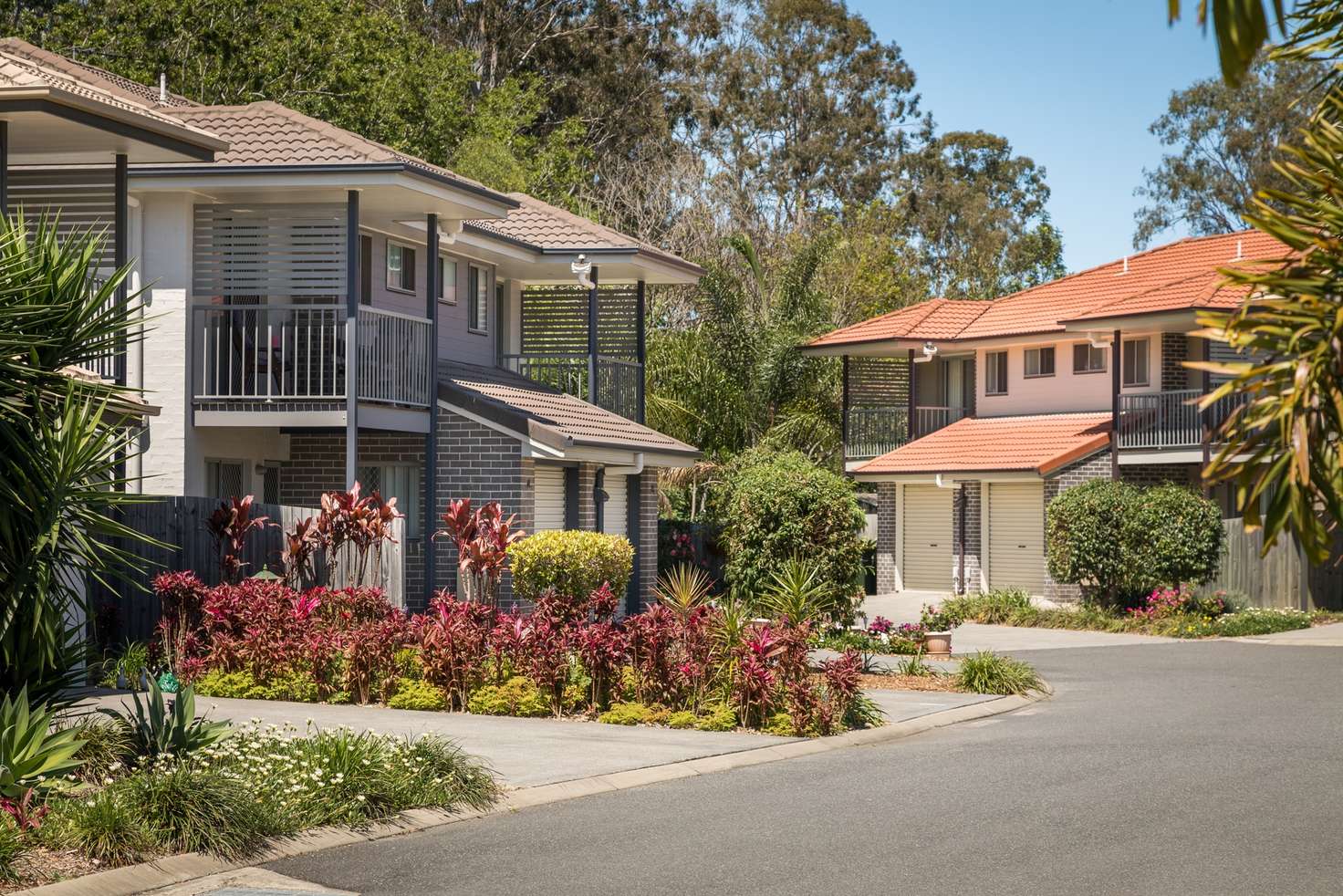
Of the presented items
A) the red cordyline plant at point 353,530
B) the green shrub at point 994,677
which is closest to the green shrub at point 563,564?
the red cordyline plant at point 353,530

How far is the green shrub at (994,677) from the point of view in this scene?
798 inches

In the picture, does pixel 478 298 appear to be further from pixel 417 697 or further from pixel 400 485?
pixel 417 697

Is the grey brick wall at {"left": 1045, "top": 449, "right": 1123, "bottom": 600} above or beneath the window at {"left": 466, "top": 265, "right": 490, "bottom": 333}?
beneath


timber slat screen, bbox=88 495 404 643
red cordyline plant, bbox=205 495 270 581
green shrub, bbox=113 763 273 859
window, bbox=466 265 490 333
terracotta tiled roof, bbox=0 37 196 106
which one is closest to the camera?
green shrub, bbox=113 763 273 859

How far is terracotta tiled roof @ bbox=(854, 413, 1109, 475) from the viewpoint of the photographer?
37.2m

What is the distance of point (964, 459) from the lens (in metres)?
39.0

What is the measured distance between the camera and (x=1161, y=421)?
1423 inches

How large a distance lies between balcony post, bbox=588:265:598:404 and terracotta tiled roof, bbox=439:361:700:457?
0.31m

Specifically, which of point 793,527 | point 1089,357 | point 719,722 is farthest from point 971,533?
point 719,722

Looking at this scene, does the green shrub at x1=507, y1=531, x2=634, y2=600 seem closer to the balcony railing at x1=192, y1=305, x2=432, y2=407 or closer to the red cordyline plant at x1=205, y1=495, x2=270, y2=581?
the red cordyline plant at x1=205, y1=495, x2=270, y2=581

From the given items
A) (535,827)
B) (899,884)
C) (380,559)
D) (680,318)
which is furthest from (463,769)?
(680,318)

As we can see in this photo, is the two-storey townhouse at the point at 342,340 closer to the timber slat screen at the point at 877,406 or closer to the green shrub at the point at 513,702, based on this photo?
the green shrub at the point at 513,702

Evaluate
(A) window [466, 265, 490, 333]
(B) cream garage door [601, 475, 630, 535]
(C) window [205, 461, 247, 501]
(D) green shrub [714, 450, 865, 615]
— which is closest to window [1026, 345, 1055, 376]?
(B) cream garage door [601, 475, 630, 535]

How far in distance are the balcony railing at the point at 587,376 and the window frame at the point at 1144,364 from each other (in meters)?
12.3
